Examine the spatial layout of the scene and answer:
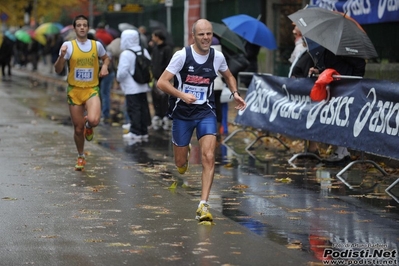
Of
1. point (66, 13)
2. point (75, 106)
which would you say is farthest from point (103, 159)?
point (66, 13)

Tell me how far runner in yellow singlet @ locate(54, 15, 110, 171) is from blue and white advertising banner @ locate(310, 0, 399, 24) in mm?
5502

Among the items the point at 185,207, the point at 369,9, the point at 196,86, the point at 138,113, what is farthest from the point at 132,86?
the point at 196,86

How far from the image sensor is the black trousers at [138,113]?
1836cm

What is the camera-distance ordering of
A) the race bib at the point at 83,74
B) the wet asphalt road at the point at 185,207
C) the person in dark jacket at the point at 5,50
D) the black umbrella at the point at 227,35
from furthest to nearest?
the person in dark jacket at the point at 5,50 < the black umbrella at the point at 227,35 < the race bib at the point at 83,74 < the wet asphalt road at the point at 185,207

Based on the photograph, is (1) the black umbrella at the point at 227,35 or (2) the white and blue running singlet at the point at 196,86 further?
(1) the black umbrella at the point at 227,35

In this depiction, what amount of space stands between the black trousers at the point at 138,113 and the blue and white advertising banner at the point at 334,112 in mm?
2078

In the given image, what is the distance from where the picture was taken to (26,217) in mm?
9711

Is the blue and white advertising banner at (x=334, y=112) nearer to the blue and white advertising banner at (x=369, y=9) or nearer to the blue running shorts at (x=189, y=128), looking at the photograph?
the blue and white advertising banner at (x=369, y=9)

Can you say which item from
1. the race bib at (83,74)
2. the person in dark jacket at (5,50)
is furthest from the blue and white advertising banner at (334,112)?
the person in dark jacket at (5,50)

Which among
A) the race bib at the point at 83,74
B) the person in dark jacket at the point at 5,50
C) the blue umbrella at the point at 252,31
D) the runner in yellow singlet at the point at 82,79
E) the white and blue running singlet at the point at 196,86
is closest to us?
the white and blue running singlet at the point at 196,86

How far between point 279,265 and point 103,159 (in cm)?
763

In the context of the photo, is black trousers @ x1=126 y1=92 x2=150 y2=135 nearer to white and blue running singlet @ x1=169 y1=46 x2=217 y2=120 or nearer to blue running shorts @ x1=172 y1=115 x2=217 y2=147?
blue running shorts @ x1=172 y1=115 x2=217 y2=147

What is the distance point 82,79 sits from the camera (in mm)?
13789

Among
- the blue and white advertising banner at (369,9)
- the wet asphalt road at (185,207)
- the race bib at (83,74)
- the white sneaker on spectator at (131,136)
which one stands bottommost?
the white sneaker on spectator at (131,136)
